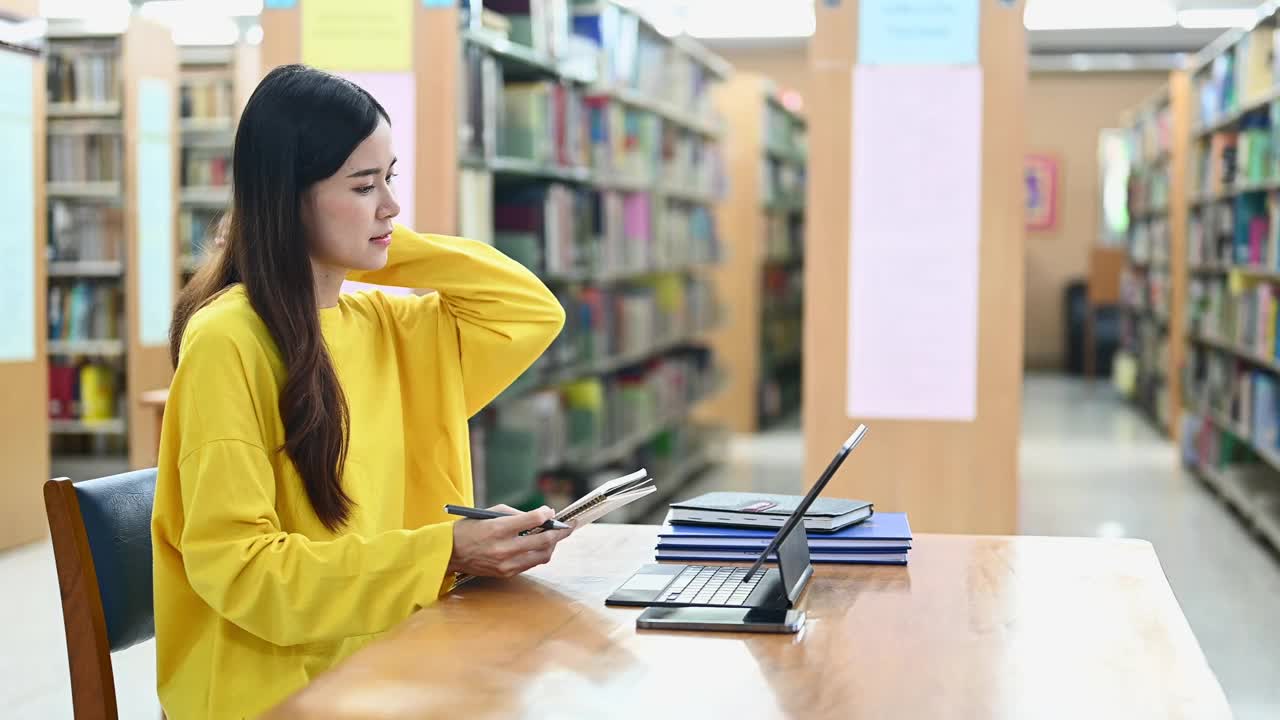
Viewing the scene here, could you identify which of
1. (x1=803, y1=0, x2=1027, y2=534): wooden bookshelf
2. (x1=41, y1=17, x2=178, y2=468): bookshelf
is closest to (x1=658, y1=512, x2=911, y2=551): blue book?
(x1=803, y1=0, x2=1027, y2=534): wooden bookshelf

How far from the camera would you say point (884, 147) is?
10.5ft

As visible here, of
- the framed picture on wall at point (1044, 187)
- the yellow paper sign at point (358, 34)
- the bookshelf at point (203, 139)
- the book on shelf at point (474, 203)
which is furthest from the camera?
the framed picture on wall at point (1044, 187)

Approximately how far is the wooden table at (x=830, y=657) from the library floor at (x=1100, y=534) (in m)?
1.94

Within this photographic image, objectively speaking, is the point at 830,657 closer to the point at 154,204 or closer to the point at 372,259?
the point at 372,259

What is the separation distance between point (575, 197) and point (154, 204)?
2.40m

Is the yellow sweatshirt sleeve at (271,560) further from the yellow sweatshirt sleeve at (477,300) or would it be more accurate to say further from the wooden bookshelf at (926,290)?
the wooden bookshelf at (926,290)

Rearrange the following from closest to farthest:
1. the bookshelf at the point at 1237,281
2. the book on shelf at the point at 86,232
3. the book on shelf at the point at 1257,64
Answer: the bookshelf at the point at 1237,281, the book on shelf at the point at 1257,64, the book on shelf at the point at 86,232

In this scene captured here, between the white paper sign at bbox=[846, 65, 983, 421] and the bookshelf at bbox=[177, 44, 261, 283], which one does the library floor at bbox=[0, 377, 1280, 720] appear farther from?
the bookshelf at bbox=[177, 44, 261, 283]

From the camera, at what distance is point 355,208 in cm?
161

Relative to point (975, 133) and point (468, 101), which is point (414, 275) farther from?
point (468, 101)

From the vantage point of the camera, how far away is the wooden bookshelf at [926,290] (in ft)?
10.3

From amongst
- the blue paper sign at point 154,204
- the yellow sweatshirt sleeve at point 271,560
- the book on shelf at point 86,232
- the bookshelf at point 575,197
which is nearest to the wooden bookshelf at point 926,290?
the bookshelf at point 575,197

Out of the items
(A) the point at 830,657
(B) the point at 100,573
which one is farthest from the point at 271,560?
(A) the point at 830,657

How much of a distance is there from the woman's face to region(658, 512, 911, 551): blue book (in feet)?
1.63
